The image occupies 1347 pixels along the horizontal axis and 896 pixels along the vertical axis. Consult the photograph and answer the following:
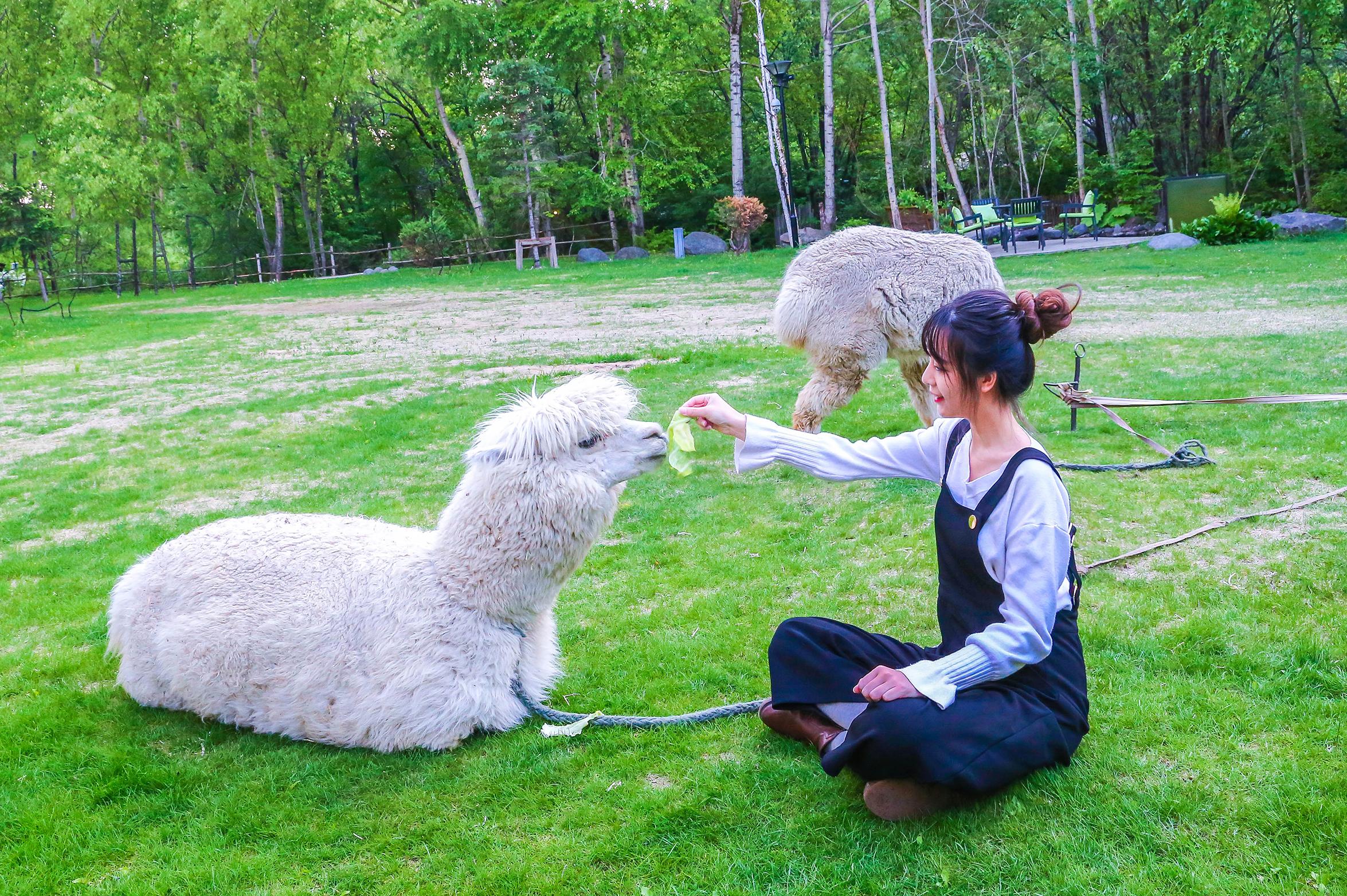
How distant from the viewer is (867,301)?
6.36 metres

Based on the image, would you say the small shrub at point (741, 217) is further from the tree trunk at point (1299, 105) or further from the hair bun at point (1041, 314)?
the hair bun at point (1041, 314)

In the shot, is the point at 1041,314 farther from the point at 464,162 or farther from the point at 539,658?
the point at 464,162

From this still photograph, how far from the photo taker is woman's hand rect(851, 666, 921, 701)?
8.46 ft

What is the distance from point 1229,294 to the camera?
13.2 meters

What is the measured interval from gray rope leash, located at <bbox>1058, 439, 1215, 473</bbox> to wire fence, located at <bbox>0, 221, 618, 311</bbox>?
2772 centimetres

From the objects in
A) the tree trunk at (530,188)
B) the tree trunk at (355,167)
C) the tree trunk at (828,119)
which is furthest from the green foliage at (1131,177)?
the tree trunk at (355,167)

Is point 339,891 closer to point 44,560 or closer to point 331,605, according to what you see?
point 331,605

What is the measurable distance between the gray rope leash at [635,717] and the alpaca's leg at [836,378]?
3.14 meters

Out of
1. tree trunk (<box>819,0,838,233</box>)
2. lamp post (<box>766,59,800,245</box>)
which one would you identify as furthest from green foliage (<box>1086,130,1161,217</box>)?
lamp post (<box>766,59,800,245</box>)

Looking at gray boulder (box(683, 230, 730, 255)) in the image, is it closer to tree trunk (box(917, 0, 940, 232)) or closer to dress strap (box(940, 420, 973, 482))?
tree trunk (box(917, 0, 940, 232))

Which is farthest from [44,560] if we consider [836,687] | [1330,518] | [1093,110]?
[1093,110]

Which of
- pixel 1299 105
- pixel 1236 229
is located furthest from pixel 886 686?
pixel 1299 105

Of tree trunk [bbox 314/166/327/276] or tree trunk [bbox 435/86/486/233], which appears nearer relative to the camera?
tree trunk [bbox 435/86/486/233]

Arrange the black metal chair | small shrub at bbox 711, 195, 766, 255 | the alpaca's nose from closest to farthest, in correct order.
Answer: the alpaca's nose → the black metal chair → small shrub at bbox 711, 195, 766, 255
